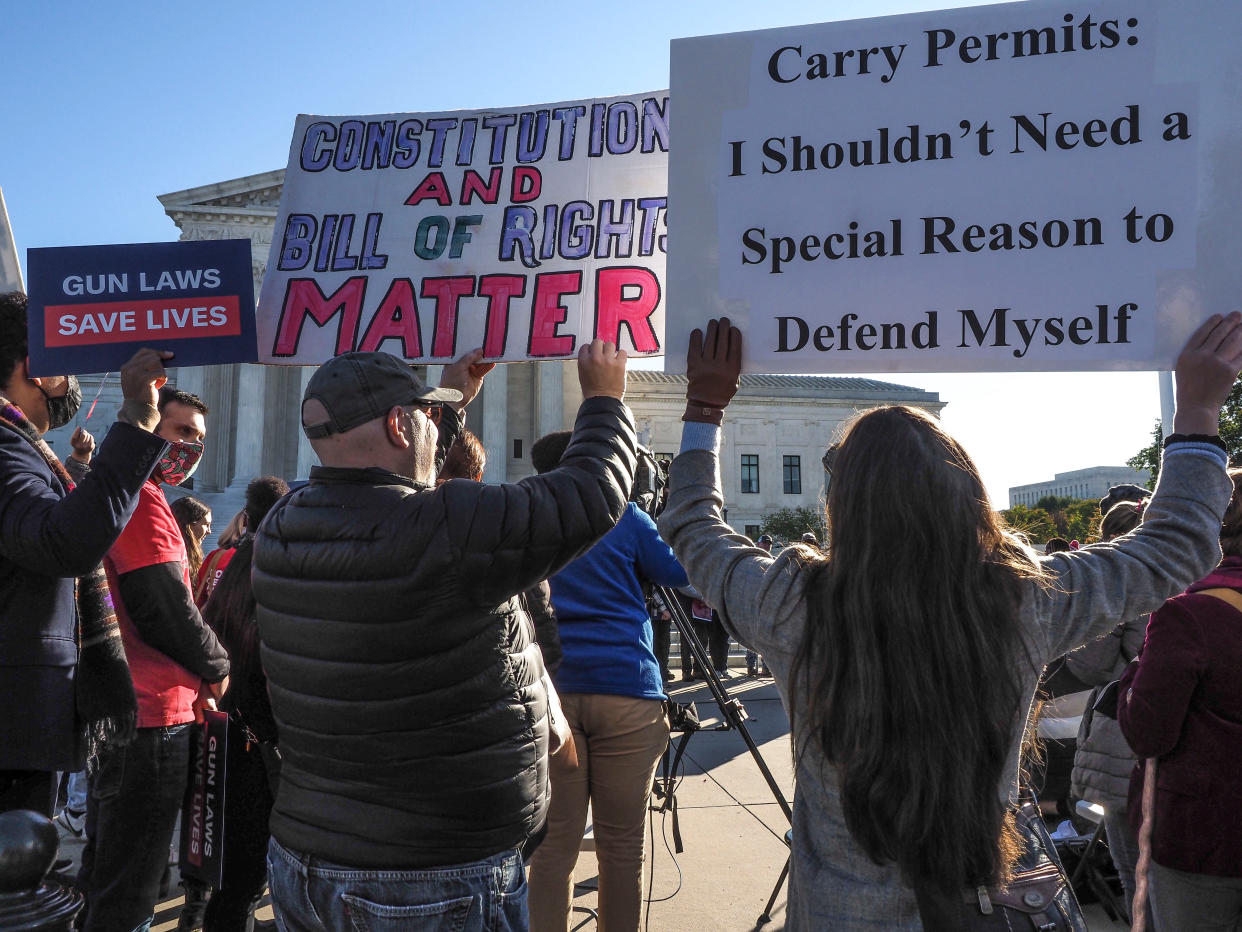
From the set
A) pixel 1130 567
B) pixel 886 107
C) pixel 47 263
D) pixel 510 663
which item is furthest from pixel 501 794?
pixel 47 263

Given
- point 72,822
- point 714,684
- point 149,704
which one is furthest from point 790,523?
point 149,704

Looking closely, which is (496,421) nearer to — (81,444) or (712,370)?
(81,444)

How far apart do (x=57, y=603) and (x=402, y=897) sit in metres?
1.07

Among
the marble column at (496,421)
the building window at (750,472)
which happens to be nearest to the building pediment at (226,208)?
the marble column at (496,421)

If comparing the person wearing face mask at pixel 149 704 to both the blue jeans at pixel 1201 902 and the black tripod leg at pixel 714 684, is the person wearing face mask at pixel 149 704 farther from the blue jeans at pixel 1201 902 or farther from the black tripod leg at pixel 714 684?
the blue jeans at pixel 1201 902

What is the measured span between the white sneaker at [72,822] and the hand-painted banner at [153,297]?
12.7 ft

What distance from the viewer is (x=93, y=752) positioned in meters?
2.17

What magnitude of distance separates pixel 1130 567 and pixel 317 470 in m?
1.51

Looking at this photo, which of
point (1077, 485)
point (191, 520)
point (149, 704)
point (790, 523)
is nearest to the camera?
point (149, 704)

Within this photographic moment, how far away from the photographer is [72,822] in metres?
5.54

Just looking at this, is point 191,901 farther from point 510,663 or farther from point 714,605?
point 714,605

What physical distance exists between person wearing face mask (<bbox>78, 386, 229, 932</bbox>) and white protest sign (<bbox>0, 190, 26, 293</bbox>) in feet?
2.03

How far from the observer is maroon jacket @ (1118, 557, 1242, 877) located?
7.25ft

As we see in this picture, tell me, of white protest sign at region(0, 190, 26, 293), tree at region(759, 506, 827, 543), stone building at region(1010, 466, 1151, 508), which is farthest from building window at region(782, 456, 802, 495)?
stone building at region(1010, 466, 1151, 508)
